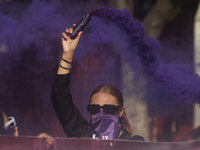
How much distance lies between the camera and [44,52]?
4.01 metres

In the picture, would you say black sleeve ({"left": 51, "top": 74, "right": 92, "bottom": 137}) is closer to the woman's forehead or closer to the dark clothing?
the dark clothing

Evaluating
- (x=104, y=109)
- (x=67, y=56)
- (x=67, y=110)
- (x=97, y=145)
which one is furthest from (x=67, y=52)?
(x=97, y=145)

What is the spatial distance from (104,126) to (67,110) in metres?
A: 0.55

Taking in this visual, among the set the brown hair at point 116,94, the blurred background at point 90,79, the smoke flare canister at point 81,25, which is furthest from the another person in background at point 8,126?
the smoke flare canister at point 81,25

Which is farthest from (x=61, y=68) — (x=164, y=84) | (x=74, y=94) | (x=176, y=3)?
(x=176, y=3)

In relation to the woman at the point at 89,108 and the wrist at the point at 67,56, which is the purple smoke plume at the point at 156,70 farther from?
the wrist at the point at 67,56

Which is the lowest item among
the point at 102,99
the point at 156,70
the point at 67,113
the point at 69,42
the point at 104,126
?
the point at 104,126

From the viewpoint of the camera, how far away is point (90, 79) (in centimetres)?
419

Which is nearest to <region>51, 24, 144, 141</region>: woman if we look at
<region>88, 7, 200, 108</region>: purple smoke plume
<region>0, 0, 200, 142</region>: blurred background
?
<region>0, 0, 200, 142</region>: blurred background

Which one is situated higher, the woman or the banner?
the woman

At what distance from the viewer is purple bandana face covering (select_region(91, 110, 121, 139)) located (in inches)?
130

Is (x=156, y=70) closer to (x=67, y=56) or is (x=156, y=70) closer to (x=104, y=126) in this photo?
(x=104, y=126)

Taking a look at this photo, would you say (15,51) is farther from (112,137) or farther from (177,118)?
(177,118)

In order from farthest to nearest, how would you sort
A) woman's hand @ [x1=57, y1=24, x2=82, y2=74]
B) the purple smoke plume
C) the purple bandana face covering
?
the purple smoke plume → the purple bandana face covering → woman's hand @ [x1=57, y1=24, x2=82, y2=74]
